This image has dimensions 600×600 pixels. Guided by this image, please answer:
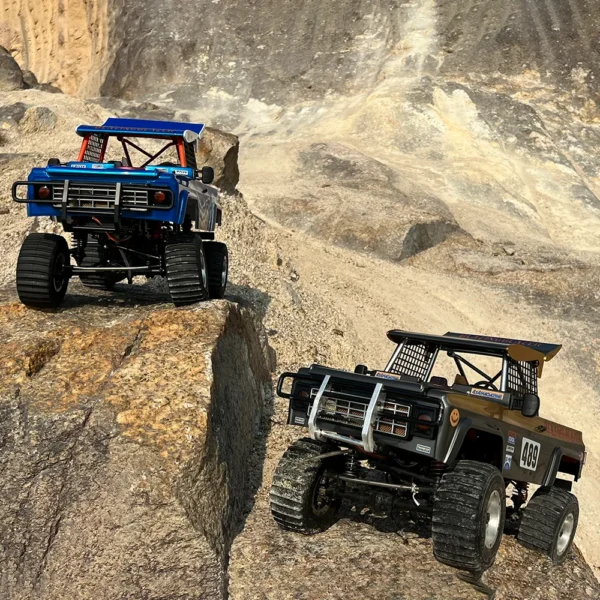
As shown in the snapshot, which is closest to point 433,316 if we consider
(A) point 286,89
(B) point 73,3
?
(A) point 286,89

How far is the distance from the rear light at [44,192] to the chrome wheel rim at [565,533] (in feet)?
20.8

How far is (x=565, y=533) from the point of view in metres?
7.43

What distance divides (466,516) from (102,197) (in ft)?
15.9

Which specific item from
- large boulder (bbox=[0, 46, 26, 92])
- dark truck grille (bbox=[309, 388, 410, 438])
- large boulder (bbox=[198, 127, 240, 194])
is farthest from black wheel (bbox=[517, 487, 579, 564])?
large boulder (bbox=[0, 46, 26, 92])

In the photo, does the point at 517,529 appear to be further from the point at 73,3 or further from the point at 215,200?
the point at 73,3

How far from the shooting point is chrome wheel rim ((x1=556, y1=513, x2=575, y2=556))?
7285mm

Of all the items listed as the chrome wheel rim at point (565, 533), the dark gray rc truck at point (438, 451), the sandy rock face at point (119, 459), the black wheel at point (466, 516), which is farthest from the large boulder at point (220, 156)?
the black wheel at point (466, 516)

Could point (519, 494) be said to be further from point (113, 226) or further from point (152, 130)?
point (152, 130)

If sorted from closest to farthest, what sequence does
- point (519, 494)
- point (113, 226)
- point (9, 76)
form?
point (519, 494)
point (113, 226)
point (9, 76)

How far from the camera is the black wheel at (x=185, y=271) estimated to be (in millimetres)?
7992

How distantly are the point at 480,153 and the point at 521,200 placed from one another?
13.6ft

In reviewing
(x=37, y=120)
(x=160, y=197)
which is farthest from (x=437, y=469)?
(x=37, y=120)

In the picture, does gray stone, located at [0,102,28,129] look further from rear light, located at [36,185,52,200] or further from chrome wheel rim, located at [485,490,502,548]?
chrome wheel rim, located at [485,490,502,548]

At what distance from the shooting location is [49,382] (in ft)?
22.5
